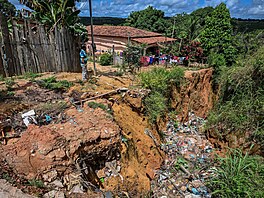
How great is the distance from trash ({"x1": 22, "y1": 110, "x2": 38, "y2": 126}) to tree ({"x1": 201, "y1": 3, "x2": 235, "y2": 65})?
11.3 metres

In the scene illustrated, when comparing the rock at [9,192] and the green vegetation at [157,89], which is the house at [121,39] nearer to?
the green vegetation at [157,89]

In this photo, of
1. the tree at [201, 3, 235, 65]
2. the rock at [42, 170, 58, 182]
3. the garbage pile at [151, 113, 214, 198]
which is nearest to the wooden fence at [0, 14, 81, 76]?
the rock at [42, 170, 58, 182]

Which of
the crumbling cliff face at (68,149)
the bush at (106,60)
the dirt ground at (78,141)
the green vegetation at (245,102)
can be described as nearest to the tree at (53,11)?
the dirt ground at (78,141)

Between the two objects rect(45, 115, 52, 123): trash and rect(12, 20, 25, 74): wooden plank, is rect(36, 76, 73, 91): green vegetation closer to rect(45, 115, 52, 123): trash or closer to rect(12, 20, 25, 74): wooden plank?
rect(12, 20, 25, 74): wooden plank

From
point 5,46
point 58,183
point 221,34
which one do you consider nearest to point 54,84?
point 5,46

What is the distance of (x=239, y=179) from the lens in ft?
18.0

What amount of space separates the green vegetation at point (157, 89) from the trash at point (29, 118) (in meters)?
4.33

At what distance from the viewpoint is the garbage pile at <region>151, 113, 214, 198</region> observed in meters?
6.17

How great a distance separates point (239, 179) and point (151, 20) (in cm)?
2314

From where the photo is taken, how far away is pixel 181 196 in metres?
6.02

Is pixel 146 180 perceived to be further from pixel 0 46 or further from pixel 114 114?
pixel 0 46

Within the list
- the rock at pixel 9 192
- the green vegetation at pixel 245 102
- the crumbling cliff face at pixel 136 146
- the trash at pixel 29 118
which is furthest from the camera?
the green vegetation at pixel 245 102

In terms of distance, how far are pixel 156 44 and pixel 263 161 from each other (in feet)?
44.0

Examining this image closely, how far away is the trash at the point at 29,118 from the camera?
4.57 m
